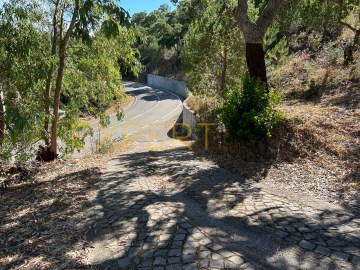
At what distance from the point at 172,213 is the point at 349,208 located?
256cm

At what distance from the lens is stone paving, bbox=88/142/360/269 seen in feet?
12.3

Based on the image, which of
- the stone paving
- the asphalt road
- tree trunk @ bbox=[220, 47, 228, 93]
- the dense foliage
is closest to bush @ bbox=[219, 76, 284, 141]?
the stone paving

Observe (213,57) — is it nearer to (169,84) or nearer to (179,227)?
(179,227)

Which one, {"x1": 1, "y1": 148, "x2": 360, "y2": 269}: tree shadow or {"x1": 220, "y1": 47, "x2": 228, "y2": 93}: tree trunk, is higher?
{"x1": 220, "y1": 47, "x2": 228, "y2": 93}: tree trunk

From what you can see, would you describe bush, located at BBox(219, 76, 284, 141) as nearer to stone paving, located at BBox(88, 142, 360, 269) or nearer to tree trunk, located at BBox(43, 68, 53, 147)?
stone paving, located at BBox(88, 142, 360, 269)

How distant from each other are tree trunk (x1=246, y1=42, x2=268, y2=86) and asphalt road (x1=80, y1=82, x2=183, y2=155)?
48.6 ft

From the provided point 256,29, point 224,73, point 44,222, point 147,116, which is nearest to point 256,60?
point 256,29

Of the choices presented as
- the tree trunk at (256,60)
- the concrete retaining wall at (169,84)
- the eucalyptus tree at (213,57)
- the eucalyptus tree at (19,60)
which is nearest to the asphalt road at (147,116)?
the concrete retaining wall at (169,84)

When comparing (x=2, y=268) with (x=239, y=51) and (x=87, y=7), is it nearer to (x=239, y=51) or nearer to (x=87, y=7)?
(x=87, y=7)

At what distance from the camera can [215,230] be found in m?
4.47

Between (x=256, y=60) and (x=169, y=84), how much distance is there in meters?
43.9

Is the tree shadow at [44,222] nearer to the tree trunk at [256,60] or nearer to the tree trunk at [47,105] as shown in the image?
the tree trunk at [47,105]

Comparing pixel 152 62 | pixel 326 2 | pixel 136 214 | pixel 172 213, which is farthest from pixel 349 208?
pixel 152 62

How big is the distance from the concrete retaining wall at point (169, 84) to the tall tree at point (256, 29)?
32.4m
